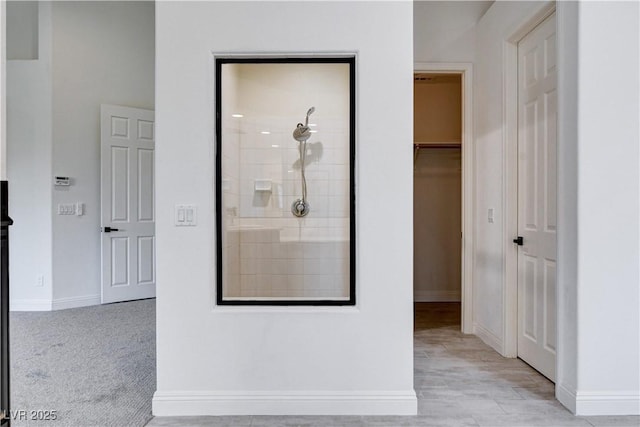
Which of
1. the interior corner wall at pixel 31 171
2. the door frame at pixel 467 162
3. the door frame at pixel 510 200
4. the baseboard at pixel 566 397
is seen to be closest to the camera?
the baseboard at pixel 566 397

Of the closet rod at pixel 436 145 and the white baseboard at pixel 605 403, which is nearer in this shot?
the white baseboard at pixel 605 403

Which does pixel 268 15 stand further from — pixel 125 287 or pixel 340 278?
pixel 125 287

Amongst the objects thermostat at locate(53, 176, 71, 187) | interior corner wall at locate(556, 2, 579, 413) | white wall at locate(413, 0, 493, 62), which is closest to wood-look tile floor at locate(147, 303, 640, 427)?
interior corner wall at locate(556, 2, 579, 413)

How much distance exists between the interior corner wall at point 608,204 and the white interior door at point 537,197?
0.42 meters

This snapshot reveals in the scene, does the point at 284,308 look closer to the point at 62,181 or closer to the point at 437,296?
the point at 437,296

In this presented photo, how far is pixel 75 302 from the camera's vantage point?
4.64 metres

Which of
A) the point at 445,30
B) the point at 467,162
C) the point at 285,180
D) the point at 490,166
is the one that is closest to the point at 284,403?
the point at 285,180

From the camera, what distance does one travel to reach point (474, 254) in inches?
146

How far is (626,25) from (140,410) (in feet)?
10.6

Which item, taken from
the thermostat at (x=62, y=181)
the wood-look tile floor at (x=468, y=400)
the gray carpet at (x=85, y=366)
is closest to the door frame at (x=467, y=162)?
the wood-look tile floor at (x=468, y=400)

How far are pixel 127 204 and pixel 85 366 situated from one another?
2.39 meters

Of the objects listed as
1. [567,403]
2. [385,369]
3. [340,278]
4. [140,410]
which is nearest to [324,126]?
[340,278]

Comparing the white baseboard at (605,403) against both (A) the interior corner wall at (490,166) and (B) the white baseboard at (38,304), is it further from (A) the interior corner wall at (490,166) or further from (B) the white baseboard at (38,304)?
(B) the white baseboard at (38,304)

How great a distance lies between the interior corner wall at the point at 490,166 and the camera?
3.21m
